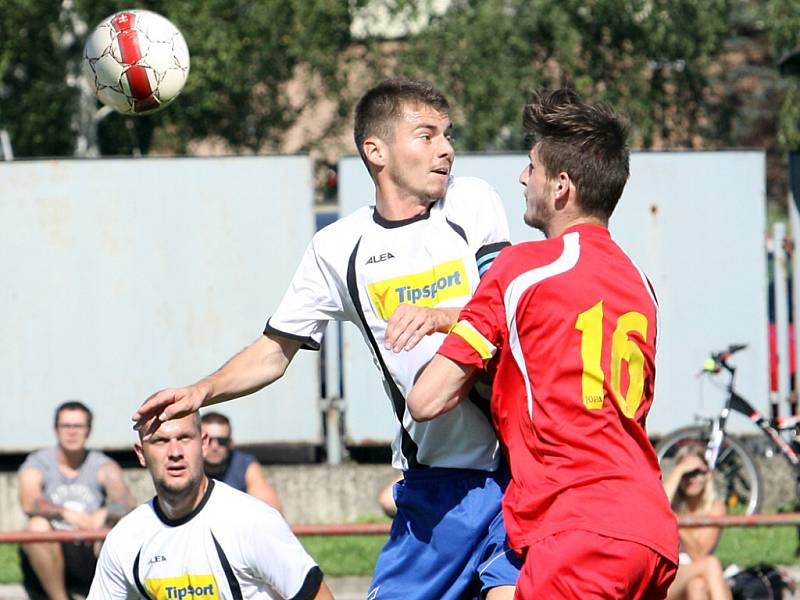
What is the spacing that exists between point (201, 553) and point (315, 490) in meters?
5.36

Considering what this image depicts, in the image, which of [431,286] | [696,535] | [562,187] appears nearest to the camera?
[562,187]

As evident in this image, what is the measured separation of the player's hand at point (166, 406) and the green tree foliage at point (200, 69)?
15.4 m

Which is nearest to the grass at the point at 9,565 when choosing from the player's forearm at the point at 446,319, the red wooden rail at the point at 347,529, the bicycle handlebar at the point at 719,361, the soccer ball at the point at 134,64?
the red wooden rail at the point at 347,529

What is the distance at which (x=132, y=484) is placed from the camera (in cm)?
1062

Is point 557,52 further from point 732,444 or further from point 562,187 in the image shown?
point 562,187

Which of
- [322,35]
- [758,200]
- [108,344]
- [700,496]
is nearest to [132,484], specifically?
[108,344]

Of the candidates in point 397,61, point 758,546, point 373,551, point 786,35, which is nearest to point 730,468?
point 758,546

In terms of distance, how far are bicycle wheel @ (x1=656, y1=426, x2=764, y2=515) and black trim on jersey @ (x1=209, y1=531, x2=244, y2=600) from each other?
5682mm

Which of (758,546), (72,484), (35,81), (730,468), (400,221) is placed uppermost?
(35,81)

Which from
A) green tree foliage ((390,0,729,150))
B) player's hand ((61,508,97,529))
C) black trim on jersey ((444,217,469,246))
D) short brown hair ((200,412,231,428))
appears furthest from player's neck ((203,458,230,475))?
green tree foliage ((390,0,729,150))

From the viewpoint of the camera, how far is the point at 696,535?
8.16 metres

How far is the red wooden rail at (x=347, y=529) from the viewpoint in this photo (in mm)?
6992

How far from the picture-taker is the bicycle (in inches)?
404

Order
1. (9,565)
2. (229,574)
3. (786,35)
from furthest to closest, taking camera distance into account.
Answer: (786,35), (9,565), (229,574)
